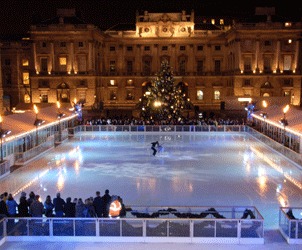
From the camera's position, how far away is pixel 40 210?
13.6m

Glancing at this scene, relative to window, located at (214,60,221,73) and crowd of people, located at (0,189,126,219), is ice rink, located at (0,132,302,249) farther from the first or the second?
window, located at (214,60,221,73)

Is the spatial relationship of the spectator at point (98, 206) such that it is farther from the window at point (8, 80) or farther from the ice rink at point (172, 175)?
the window at point (8, 80)

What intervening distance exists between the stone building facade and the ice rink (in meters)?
27.3

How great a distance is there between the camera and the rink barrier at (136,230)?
12508mm

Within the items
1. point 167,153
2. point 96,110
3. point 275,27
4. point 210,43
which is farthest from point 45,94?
point 167,153

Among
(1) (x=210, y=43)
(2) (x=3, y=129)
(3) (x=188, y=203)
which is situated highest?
(1) (x=210, y=43)

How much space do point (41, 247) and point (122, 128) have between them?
1128 inches

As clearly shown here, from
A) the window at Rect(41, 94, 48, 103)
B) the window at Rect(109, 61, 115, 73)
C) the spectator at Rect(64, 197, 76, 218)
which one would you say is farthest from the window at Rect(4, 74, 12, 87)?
the spectator at Rect(64, 197, 76, 218)

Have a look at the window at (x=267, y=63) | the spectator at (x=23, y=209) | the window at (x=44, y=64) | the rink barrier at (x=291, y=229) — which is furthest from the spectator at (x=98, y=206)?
the window at (x=267, y=63)

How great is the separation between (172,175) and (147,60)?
45539 millimetres

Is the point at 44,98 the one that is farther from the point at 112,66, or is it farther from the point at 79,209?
the point at 79,209

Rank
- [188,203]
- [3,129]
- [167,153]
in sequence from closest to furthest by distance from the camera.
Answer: [188,203] < [3,129] < [167,153]

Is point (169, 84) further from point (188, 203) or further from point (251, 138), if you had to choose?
point (188, 203)

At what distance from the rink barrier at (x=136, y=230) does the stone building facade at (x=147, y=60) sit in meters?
45.2
